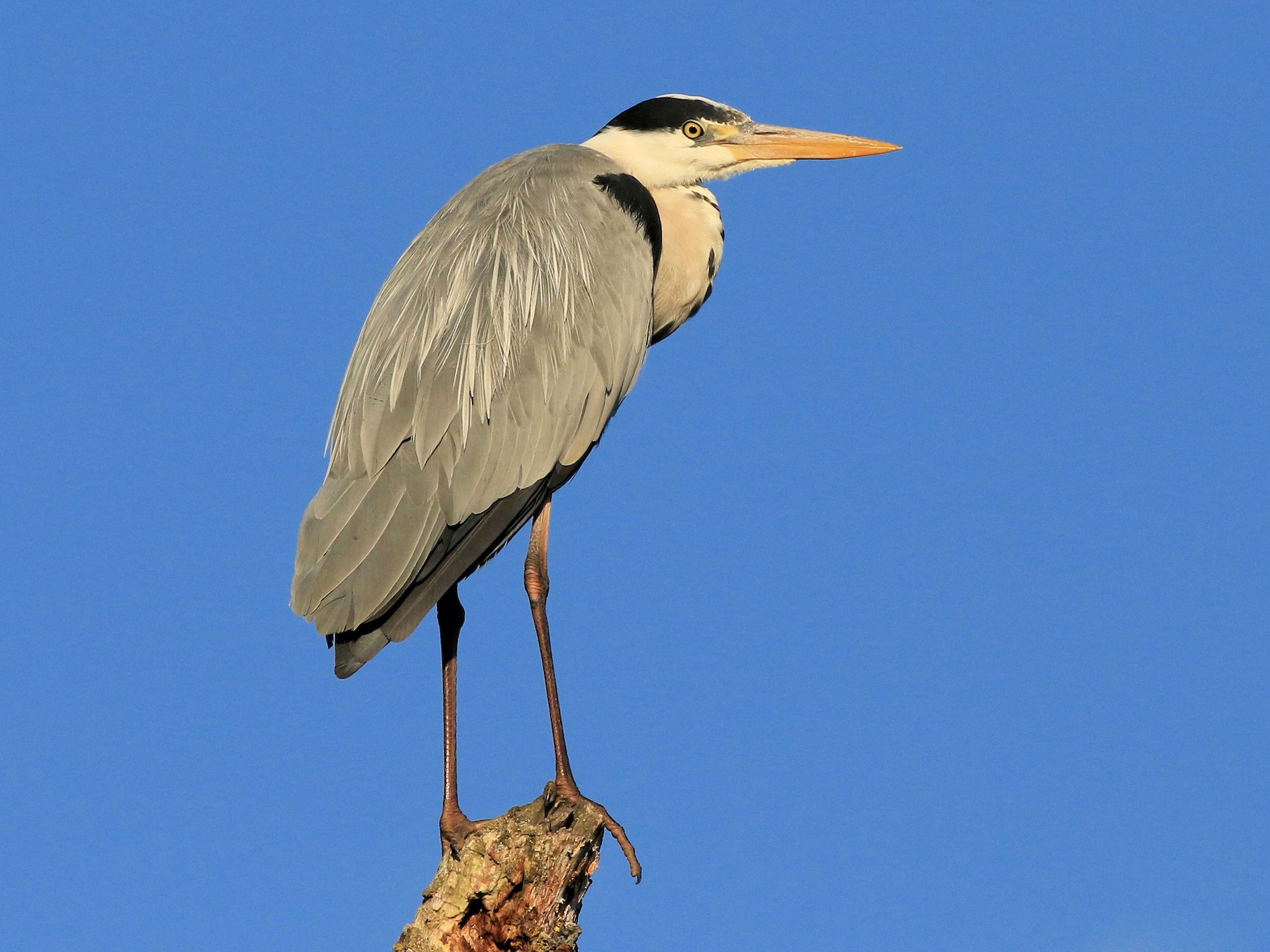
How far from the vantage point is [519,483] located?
5.53 m

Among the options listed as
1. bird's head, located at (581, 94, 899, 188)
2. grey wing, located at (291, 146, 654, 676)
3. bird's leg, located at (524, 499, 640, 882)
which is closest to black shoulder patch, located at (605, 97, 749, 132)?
bird's head, located at (581, 94, 899, 188)

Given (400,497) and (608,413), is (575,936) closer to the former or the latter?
(400,497)

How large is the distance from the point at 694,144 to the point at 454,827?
137 inches

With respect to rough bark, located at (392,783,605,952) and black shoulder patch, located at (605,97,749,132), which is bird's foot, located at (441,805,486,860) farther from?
black shoulder patch, located at (605,97,749,132)

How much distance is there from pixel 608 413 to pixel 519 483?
62cm

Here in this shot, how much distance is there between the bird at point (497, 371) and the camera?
5.13m


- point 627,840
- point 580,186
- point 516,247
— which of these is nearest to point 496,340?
point 516,247

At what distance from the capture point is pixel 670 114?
671 cm

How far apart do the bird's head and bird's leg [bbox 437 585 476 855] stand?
235cm

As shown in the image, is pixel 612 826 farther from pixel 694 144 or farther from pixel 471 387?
pixel 694 144

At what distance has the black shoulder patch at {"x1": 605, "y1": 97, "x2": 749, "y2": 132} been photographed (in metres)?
6.71

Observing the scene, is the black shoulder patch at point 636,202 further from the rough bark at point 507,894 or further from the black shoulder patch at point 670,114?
the rough bark at point 507,894

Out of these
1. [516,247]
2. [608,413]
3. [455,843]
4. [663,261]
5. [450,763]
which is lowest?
[455,843]

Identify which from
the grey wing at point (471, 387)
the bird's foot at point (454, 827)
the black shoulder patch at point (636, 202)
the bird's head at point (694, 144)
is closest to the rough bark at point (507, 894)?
the bird's foot at point (454, 827)
